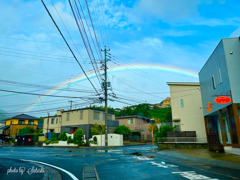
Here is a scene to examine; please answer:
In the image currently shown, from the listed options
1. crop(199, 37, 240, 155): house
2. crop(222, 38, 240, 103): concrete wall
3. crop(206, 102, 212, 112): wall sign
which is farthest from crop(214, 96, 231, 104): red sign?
crop(206, 102, 212, 112): wall sign

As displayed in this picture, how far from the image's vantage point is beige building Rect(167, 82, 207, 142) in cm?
2402

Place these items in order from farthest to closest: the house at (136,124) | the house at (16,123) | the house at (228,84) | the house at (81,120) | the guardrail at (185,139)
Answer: the house at (16,123) < the house at (136,124) < the house at (81,120) < the guardrail at (185,139) < the house at (228,84)

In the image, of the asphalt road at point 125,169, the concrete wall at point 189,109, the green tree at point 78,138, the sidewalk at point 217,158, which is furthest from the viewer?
the green tree at point 78,138

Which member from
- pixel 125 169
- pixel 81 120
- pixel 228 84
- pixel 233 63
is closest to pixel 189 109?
pixel 228 84

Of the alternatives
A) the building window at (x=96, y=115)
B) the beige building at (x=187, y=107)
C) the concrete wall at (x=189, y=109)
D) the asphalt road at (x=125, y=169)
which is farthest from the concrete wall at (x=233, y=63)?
the building window at (x=96, y=115)

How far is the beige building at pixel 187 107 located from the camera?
2402 centimetres

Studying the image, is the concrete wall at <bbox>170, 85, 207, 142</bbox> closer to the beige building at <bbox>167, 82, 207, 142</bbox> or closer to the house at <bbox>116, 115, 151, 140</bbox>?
the beige building at <bbox>167, 82, 207, 142</bbox>

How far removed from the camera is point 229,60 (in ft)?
44.8

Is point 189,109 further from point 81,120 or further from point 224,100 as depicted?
point 81,120

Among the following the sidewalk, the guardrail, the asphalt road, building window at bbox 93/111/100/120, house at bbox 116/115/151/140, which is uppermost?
building window at bbox 93/111/100/120

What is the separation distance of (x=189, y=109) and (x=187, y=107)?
1.27ft

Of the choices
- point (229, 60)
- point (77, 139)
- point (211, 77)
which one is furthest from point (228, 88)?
point (77, 139)

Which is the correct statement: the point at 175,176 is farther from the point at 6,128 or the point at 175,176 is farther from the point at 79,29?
the point at 6,128

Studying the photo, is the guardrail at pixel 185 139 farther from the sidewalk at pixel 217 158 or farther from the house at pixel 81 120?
the house at pixel 81 120
